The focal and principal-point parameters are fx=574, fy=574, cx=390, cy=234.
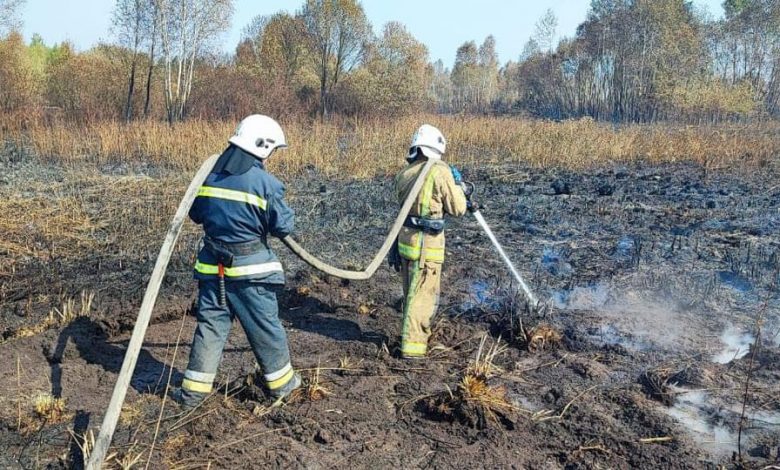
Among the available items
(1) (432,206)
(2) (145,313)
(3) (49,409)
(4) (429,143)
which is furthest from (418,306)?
(3) (49,409)

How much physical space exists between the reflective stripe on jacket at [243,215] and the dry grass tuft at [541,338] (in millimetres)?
2147

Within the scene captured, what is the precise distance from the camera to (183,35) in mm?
22953

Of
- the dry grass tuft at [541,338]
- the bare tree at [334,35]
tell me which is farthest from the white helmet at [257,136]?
the bare tree at [334,35]

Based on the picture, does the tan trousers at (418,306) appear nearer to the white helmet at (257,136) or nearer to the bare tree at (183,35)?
the white helmet at (257,136)

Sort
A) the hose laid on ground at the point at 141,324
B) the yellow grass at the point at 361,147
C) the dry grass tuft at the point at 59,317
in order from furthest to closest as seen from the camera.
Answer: the yellow grass at the point at 361,147 → the dry grass tuft at the point at 59,317 → the hose laid on ground at the point at 141,324

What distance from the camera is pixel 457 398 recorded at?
11.5 feet

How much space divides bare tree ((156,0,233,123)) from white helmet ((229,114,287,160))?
21.0 meters

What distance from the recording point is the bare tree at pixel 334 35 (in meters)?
27.8

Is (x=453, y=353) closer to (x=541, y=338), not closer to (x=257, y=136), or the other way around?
(x=541, y=338)

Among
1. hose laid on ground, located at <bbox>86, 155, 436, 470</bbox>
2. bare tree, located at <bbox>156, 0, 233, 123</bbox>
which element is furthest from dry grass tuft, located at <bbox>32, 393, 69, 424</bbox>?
bare tree, located at <bbox>156, 0, 233, 123</bbox>

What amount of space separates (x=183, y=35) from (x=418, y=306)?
22150 millimetres

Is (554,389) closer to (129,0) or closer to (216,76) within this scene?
(129,0)

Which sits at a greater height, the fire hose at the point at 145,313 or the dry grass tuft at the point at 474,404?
the fire hose at the point at 145,313

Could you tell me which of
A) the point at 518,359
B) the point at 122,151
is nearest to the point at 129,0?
the point at 122,151
